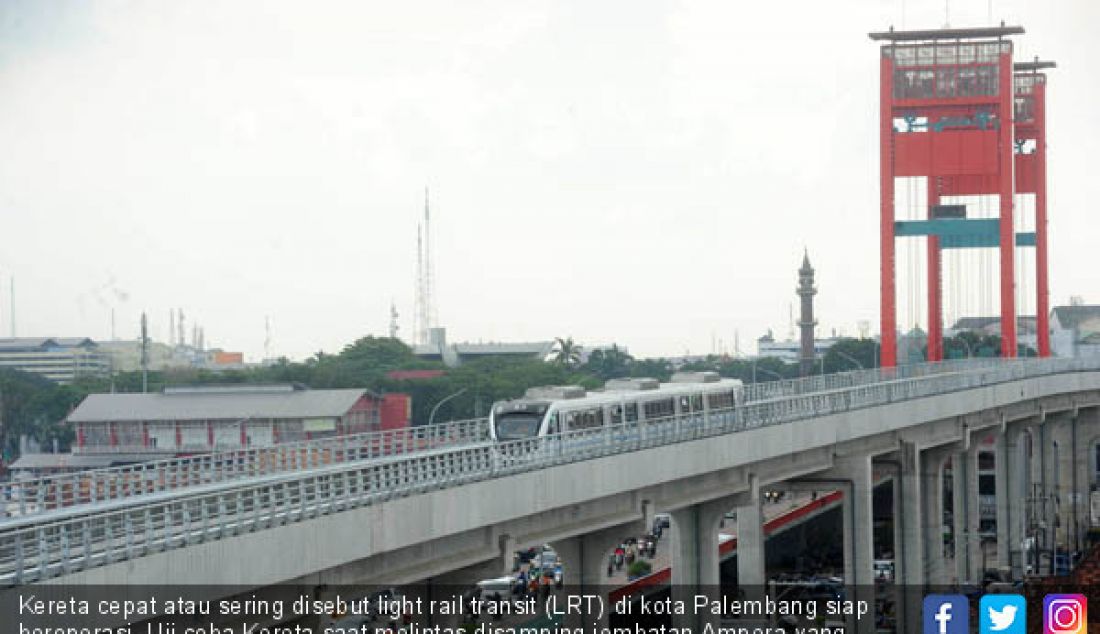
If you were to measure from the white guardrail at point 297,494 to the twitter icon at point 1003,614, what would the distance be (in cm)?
871

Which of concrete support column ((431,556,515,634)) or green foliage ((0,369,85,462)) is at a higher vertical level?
concrete support column ((431,556,515,634))

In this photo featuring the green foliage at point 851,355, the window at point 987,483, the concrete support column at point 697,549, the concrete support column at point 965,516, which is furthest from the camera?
the green foliage at point 851,355

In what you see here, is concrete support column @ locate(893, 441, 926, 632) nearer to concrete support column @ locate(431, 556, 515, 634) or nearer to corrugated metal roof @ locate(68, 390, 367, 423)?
concrete support column @ locate(431, 556, 515, 634)

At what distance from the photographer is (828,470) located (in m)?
57.6

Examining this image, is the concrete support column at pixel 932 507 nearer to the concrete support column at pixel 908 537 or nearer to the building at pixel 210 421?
the concrete support column at pixel 908 537

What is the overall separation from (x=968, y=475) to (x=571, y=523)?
53.0 meters

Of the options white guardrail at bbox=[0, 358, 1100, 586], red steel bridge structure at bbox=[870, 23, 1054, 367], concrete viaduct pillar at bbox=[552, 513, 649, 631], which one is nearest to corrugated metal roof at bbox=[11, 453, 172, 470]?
red steel bridge structure at bbox=[870, 23, 1054, 367]

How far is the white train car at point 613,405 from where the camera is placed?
1581 inches

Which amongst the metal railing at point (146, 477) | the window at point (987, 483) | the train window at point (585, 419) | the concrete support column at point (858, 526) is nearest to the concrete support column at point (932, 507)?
the concrete support column at point (858, 526)

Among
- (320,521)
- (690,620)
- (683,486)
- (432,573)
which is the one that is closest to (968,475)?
(690,620)

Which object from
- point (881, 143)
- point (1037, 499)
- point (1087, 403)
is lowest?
point (1037, 499)

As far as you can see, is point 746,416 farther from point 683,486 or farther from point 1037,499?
point 1037,499

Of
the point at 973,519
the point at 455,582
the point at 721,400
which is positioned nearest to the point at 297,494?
the point at 455,582

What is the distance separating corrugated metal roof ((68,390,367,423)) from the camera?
11281 cm
